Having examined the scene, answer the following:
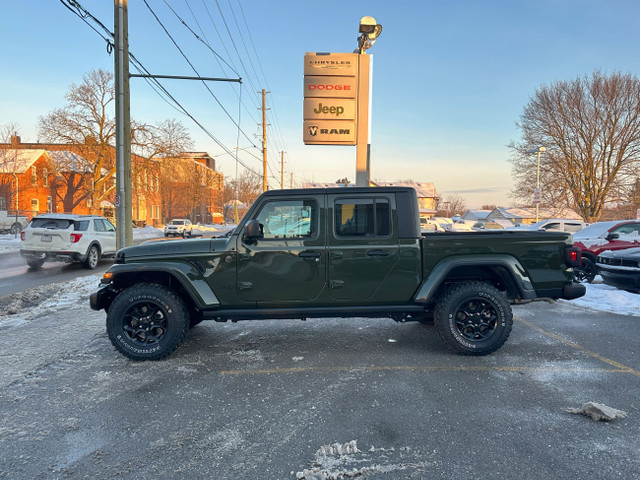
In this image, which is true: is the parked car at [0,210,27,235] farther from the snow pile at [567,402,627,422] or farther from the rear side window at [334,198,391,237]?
the snow pile at [567,402,627,422]

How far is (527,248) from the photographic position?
426 centimetres

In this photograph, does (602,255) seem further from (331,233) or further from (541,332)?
(331,233)

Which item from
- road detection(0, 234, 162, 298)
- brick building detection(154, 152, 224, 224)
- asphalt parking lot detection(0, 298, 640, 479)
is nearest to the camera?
asphalt parking lot detection(0, 298, 640, 479)

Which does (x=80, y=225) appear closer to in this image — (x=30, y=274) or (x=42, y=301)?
(x=30, y=274)

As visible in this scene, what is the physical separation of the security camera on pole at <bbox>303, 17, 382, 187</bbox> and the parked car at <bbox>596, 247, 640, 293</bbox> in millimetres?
6870

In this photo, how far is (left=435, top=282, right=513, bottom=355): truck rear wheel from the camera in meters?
4.22

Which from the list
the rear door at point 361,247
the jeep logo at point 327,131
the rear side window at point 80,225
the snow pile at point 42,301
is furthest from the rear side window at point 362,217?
the rear side window at point 80,225

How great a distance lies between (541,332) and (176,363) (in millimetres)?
4797

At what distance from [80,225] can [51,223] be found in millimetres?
766

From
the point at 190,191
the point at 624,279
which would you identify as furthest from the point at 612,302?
the point at 190,191

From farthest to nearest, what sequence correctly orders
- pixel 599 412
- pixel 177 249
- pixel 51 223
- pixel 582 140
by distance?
pixel 582 140
pixel 51 223
pixel 177 249
pixel 599 412

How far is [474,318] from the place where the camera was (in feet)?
14.2

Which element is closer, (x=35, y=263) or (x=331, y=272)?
(x=331, y=272)

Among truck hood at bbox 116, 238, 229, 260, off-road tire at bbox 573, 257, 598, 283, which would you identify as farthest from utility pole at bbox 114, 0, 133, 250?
off-road tire at bbox 573, 257, 598, 283
